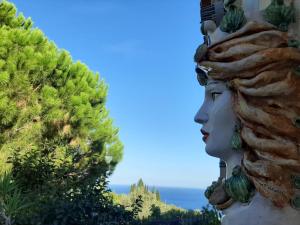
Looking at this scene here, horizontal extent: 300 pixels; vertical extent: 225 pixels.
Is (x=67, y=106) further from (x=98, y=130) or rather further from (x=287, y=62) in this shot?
(x=287, y=62)

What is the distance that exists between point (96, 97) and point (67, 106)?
1181 mm

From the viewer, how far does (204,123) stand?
8.04 ft

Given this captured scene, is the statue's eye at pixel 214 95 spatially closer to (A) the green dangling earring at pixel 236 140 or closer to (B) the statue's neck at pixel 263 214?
(A) the green dangling earring at pixel 236 140

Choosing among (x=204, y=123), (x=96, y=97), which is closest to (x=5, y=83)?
(x=96, y=97)

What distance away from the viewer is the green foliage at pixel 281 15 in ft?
7.21

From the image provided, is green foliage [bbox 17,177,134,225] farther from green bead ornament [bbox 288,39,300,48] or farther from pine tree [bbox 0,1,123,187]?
green bead ornament [bbox 288,39,300,48]

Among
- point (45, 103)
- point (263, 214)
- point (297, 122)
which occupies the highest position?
point (45, 103)

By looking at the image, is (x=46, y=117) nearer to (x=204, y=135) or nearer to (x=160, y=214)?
(x=160, y=214)

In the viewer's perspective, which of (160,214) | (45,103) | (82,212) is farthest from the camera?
(45,103)

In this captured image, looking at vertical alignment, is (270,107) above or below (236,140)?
above

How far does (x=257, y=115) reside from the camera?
2.13 m

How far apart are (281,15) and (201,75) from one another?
54 centimetres

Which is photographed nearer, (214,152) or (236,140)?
(236,140)

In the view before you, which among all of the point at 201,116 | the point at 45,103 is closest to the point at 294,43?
the point at 201,116
